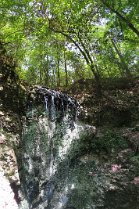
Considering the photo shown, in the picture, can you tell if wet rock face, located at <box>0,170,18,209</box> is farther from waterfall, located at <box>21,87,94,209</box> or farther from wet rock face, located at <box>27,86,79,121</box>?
wet rock face, located at <box>27,86,79,121</box>

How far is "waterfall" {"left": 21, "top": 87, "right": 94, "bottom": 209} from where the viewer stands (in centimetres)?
825

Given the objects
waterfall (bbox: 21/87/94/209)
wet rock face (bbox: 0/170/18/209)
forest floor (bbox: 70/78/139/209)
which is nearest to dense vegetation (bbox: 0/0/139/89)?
forest floor (bbox: 70/78/139/209)

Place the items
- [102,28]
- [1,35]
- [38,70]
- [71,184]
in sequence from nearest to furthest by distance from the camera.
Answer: [71,184], [1,35], [102,28], [38,70]

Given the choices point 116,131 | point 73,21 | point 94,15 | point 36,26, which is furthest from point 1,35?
point 116,131

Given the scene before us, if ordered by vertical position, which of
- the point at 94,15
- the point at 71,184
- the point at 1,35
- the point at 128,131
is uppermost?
the point at 94,15

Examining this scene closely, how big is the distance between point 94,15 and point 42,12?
3091 mm

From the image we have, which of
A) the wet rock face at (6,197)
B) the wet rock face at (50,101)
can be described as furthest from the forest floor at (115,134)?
the wet rock face at (6,197)

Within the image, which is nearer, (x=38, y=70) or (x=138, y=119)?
(x=138, y=119)

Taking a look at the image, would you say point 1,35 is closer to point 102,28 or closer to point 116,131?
point 102,28

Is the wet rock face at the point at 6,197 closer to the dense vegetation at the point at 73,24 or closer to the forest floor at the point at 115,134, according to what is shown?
the forest floor at the point at 115,134

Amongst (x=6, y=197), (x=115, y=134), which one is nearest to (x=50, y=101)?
(x=115, y=134)

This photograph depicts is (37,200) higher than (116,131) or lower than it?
lower

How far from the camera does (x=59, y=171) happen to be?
30.6 ft

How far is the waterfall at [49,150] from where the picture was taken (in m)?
8.25
